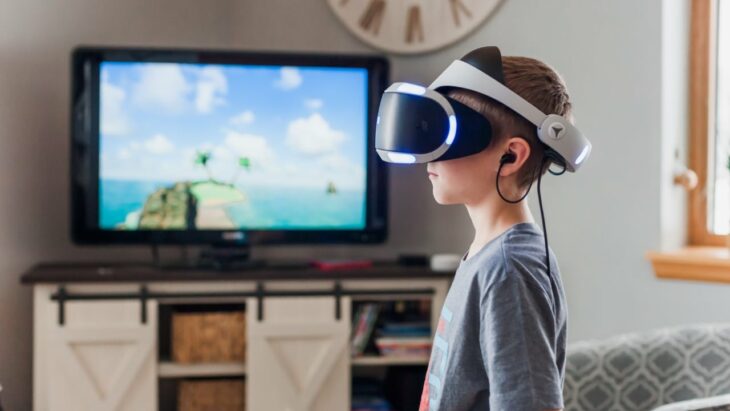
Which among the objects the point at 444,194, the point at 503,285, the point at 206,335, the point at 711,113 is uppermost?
the point at 711,113

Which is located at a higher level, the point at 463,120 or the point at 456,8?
the point at 456,8

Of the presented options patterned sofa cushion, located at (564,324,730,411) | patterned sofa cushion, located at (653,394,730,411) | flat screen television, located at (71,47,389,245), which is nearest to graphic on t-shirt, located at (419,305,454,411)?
patterned sofa cushion, located at (653,394,730,411)

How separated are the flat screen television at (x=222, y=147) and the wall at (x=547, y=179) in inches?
10.0

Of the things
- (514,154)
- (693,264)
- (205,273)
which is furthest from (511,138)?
(205,273)

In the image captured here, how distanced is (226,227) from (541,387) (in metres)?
2.15

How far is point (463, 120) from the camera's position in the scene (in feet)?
3.90

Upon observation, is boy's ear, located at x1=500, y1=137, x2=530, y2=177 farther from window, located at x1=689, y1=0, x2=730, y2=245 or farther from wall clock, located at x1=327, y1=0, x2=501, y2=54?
wall clock, located at x1=327, y1=0, x2=501, y2=54

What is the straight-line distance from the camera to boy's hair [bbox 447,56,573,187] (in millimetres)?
1187

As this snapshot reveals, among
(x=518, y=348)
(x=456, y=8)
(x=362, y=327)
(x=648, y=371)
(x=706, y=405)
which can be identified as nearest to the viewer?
(x=518, y=348)

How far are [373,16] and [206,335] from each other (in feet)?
4.16

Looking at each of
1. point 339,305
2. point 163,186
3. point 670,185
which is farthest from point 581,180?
point 163,186

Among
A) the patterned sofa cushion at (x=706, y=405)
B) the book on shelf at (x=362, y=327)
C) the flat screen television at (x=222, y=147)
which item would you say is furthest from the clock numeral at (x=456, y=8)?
the patterned sofa cushion at (x=706, y=405)

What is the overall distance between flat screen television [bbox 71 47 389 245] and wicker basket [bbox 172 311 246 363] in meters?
0.28

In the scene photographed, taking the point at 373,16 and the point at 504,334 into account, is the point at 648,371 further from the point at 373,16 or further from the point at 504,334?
the point at 373,16
